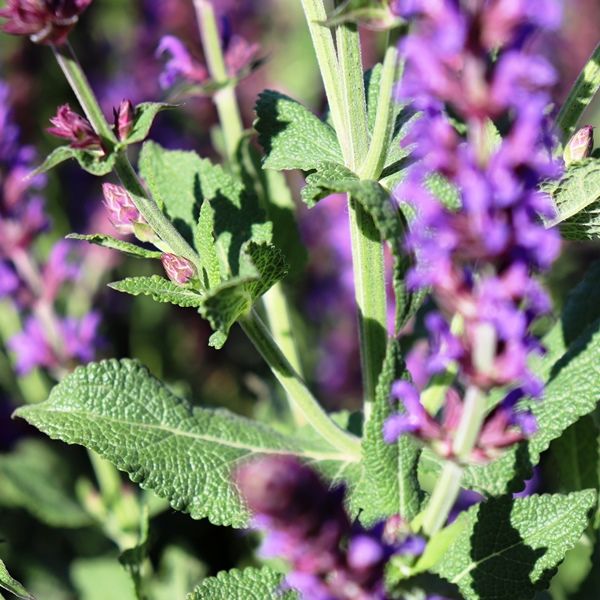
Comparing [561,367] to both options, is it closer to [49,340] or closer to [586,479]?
[586,479]

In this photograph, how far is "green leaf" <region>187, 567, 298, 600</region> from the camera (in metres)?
1.56

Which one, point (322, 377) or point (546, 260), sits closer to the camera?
point (546, 260)

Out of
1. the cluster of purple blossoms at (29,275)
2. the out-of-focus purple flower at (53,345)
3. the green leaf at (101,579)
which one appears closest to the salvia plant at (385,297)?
the green leaf at (101,579)

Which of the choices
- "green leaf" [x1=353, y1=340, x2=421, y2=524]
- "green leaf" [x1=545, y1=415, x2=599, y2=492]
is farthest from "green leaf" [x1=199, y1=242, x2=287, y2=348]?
"green leaf" [x1=545, y1=415, x2=599, y2=492]

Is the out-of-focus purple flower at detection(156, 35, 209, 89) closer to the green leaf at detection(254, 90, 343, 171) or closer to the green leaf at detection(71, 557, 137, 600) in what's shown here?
the green leaf at detection(254, 90, 343, 171)

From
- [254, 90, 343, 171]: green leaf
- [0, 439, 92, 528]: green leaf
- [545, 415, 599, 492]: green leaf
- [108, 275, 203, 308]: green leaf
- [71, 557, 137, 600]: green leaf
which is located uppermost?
[254, 90, 343, 171]: green leaf

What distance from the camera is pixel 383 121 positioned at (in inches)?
58.2

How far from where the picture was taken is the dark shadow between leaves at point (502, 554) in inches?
59.2

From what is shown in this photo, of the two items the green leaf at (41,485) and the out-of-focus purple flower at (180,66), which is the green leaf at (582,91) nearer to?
the out-of-focus purple flower at (180,66)

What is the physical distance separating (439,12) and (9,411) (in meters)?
2.78

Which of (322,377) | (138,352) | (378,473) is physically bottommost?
(322,377)

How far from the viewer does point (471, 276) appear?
1.14 metres

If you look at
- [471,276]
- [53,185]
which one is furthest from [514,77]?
[53,185]

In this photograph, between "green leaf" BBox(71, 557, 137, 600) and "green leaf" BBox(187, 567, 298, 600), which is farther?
"green leaf" BBox(71, 557, 137, 600)
